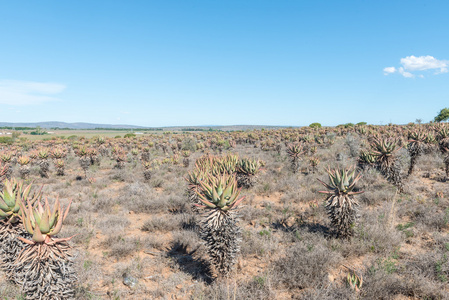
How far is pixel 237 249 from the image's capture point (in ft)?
15.5

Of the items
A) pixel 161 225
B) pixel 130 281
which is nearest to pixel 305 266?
pixel 130 281

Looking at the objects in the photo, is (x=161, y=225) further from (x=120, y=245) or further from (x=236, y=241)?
(x=236, y=241)

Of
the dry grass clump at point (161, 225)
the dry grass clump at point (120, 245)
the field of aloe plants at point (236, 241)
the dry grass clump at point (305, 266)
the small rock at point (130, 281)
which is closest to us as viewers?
the field of aloe plants at point (236, 241)

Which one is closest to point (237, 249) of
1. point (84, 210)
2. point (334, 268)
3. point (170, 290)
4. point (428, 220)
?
point (170, 290)

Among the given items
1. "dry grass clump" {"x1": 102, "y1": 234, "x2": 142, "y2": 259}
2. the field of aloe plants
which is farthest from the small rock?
"dry grass clump" {"x1": 102, "y1": 234, "x2": 142, "y2": 259}

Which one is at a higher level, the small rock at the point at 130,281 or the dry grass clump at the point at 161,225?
the dry grass clump at the point at 161,225

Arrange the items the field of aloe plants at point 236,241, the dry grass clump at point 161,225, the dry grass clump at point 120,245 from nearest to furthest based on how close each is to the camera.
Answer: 1. the field of aloe plants at point 236,241
2. the dry grass clump at point 120,245
3. the dry grass clump at point 161,225

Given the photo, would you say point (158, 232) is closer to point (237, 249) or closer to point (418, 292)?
point (237, 249)

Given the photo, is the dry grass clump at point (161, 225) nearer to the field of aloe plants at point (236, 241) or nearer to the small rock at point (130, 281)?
the field of aloe plants at point (236, 241)

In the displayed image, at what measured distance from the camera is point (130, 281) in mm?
5078

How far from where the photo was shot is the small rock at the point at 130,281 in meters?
5.02

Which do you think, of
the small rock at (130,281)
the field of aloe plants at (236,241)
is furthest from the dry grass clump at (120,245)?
the small rock at (130,281)


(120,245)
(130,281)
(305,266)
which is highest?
(305,266)

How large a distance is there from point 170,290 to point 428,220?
771 cm
